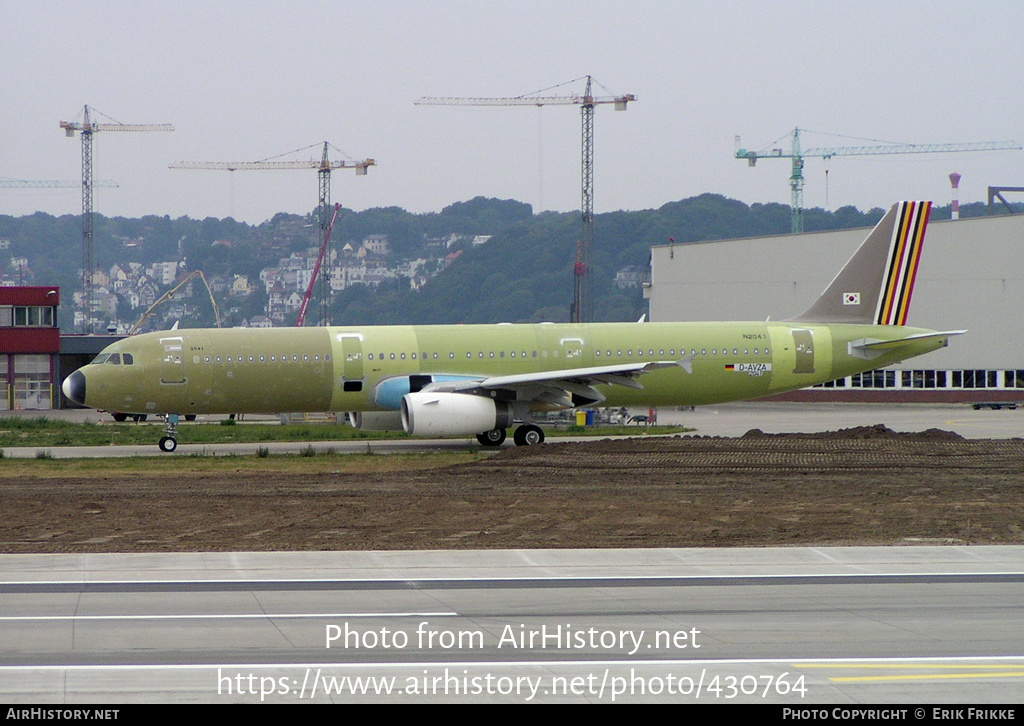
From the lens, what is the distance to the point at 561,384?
32.4m

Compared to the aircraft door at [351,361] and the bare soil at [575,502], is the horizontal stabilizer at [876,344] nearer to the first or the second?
the bare soil at [575,502]

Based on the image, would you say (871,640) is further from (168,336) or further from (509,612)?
(168,336)

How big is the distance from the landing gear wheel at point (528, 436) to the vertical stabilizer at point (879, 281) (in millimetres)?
9909

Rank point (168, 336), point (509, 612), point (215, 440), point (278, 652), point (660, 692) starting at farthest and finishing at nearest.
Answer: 1. point (215, 440)
2. point (168, 336)
3. point (509, 612)
4. point (278, 652)
5. point (660, 692)

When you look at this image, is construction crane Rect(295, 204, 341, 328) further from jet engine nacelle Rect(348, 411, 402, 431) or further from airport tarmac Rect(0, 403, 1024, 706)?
airport tarmac Rect(0, 403, 1024, 706)

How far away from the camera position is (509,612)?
12.5 metres

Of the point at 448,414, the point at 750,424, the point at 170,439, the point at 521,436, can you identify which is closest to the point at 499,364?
the point at 521,436

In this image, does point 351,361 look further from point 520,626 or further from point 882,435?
point 520,626

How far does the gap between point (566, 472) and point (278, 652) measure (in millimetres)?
16260

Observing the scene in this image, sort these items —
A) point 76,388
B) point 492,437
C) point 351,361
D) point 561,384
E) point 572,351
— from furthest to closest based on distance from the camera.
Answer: point 572,351, point 492,437, point 351,361, point 561,384, point 76,388

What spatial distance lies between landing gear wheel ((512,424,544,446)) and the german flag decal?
1197cm

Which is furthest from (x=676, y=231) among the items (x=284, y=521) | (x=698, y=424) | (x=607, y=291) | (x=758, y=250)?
(x=284, y=521)

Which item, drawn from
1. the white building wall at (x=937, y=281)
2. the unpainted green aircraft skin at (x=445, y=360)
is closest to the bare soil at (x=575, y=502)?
the unpainted green aircraft skin at (x=445, y=360)

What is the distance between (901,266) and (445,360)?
15304 mm
